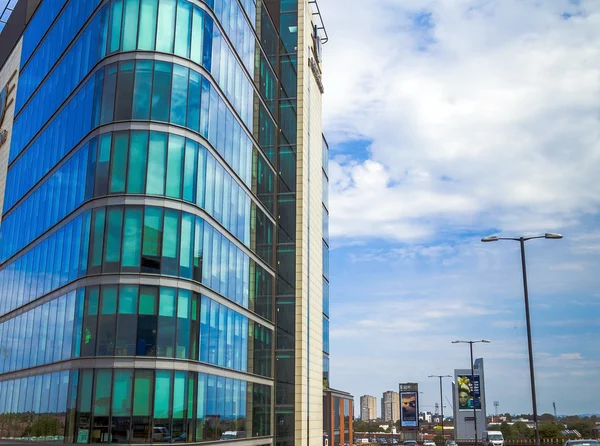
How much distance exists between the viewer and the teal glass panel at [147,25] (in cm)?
3394

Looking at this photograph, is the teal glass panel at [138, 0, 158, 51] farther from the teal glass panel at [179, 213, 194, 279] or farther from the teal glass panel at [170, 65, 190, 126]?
the teal glass panel at [179, 213, 194, 279]

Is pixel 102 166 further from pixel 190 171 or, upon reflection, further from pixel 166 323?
pixel 166 323

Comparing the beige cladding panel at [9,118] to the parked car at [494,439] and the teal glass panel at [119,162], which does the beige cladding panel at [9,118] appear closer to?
the teal glass panel at [119,162]

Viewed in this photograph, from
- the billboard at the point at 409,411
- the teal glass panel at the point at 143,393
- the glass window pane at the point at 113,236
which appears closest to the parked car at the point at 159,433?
the teal glass panel at the point at 143,393

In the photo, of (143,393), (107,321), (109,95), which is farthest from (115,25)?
(143,393)

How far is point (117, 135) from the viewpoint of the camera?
33.1 meters

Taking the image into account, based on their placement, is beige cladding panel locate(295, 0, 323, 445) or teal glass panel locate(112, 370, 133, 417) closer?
teal glass panel locate(112, 370, 133, 417)

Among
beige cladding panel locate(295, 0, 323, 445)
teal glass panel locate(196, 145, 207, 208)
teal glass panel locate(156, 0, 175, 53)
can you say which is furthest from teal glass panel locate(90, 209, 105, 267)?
beige cladding panel locate(295, 0, 323, 445)

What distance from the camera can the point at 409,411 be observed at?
125 meters

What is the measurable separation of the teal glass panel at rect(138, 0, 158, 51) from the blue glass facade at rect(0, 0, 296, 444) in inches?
2.6

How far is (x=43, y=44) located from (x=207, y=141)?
1740 centimetres

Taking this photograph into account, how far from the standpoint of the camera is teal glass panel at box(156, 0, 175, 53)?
112ft

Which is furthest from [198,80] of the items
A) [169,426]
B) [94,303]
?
[169,426]

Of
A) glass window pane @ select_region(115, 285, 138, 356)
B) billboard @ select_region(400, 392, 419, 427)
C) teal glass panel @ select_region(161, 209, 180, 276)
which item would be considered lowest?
billboard @ select_region(400, 392, 419, 427)
